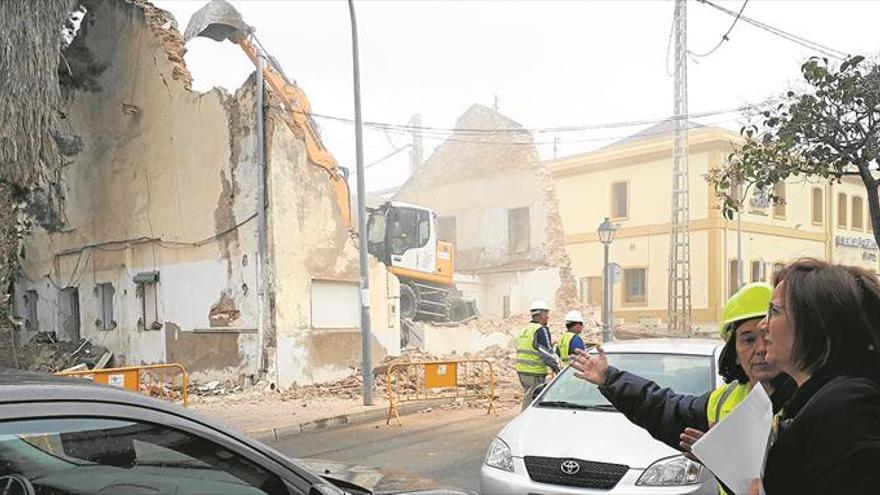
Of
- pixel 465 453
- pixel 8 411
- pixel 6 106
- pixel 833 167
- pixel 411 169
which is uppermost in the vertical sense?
pixel 411 169

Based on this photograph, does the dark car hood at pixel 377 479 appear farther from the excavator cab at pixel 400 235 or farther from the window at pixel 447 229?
the window at pixel 447 229

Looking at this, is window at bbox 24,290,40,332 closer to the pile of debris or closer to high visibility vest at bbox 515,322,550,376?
the pile of debris

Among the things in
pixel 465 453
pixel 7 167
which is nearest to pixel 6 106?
pixel 7 167

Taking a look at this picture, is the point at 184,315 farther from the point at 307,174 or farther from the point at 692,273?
the point at 692,273

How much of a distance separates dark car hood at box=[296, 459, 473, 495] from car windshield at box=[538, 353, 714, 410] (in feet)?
8.81

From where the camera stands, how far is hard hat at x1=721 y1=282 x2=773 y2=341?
2424 millimetres

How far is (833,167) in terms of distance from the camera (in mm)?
7055

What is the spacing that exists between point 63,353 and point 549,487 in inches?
645

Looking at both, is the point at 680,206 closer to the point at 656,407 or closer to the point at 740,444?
the point at 656,407

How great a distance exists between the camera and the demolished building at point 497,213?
31.5m

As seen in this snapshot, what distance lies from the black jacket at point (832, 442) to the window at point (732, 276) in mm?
30764

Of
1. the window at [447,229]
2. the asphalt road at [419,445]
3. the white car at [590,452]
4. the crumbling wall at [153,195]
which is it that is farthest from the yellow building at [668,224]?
the white car at [590,452]

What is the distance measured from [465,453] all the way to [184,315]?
9640mm

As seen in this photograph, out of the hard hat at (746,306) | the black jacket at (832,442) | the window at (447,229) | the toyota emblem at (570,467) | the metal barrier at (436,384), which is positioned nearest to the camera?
the black jacket at (832,442)
